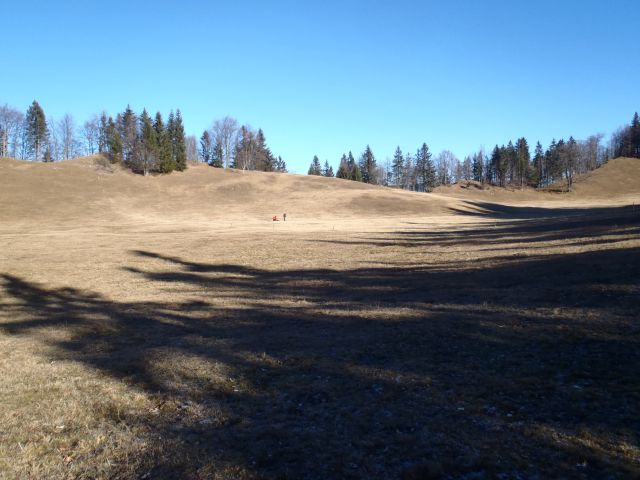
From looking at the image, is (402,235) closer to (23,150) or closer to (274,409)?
(274,409)

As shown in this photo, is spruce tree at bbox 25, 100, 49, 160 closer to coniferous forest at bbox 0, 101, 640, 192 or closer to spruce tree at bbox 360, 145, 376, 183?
coniferous forest at bbox 0, 101, 640, 192

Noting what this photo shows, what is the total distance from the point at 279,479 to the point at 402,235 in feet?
104

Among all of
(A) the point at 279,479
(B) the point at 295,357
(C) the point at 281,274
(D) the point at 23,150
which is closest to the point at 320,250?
(C) the point at 281,274

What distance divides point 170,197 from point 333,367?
233 feet

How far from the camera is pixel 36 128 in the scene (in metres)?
115

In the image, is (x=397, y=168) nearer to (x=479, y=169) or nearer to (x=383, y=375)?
(x=479, y=169)

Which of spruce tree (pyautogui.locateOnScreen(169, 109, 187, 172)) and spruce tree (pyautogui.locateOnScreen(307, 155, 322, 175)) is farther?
spruce tree (pyautogui.locateOnScreen(307, 155, 322, 175))

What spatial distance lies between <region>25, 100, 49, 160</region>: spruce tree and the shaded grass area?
118283mm

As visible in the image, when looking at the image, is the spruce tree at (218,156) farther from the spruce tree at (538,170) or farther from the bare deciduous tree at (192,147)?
the spruce tree at (538,170)

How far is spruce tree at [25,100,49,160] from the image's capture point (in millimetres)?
113625

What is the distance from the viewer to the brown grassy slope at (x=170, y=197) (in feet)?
198

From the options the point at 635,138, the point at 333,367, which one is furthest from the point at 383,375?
the point at 635,138

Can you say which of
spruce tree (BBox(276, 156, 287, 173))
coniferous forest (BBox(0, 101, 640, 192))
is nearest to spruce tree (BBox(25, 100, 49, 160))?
coniferous forest (BBox(0, 101, 640, 192))

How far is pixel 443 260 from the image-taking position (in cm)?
2259
